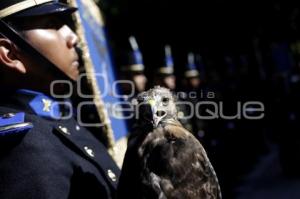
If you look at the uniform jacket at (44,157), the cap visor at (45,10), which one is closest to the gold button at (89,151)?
the uniform jacket at (44,157)

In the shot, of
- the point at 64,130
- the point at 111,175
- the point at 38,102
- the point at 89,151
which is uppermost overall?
the point at 38,102

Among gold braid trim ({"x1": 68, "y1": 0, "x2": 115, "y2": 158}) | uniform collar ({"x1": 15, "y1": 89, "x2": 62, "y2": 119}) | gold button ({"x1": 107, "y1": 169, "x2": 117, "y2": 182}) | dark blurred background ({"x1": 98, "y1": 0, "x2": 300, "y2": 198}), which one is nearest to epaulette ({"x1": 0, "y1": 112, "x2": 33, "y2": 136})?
uniform collar ({"x1": 15, "y1": 89, "x2": 62, "y2": 119})

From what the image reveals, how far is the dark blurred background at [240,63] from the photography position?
10.2m

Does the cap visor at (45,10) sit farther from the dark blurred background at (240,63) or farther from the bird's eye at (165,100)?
the dark blurred background at (240,63)

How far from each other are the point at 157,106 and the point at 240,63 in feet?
54.4

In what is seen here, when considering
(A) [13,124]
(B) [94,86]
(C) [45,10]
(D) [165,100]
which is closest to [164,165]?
(D) [165,100]

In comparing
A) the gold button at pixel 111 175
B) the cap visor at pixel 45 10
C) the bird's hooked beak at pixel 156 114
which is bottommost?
the gold button at pixel 111 175

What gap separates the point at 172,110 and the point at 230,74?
547 inches

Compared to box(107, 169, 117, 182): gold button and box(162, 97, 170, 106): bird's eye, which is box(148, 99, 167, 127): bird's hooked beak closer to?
box(162, 97, 170, 106): bird's eye

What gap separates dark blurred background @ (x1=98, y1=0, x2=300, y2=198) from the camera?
1018cm

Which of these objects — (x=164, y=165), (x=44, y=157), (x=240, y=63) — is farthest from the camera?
(x=240, y=63)

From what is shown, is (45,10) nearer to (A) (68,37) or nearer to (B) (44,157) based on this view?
(A) (68,37)

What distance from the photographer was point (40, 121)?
2334 mm

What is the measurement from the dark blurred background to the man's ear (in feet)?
18.1
